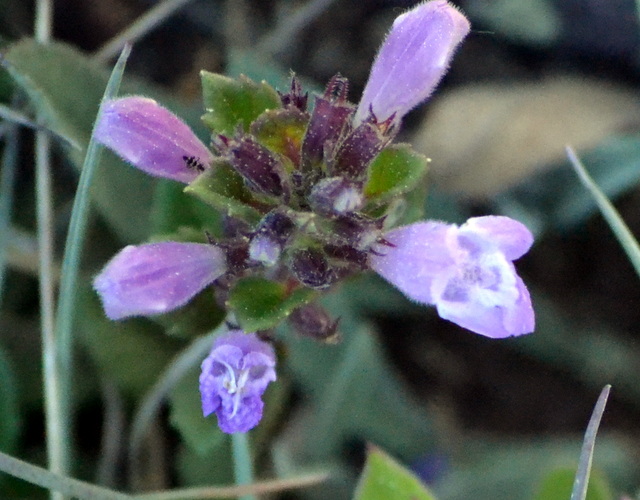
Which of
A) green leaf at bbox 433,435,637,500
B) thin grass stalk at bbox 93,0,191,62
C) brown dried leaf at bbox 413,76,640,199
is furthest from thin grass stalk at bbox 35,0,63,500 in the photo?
brown dried leaf at bbox 413,76,640,199

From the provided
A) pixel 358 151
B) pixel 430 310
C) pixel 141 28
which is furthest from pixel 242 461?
pixel 141 28

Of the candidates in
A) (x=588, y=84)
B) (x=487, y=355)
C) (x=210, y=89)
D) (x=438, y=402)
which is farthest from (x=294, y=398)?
(x=588, y=84)

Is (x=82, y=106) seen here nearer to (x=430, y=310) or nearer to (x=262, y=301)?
(x=262, y=301)

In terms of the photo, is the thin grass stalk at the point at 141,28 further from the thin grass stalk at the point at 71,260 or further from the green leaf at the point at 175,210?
the thin grass stalk at the point at 71,260

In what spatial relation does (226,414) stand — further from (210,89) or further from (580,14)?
(580,14)

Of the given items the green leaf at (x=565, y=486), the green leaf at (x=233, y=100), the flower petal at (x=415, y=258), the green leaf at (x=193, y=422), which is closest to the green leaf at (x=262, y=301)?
the flower petal at (x=415, y=258)

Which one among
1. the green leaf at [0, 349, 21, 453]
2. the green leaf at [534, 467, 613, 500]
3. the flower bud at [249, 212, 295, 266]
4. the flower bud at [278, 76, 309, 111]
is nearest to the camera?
the flower bud at [249, 212, 295, 266]

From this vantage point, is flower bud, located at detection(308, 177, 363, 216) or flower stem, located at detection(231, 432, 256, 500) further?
flower stem, located at detection(231, 432, 256, 500)

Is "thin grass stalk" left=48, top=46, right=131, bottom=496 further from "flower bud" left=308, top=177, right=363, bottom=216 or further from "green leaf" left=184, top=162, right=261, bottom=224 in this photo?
"flower bud" left=308, top=177, right=363, bottom=216
